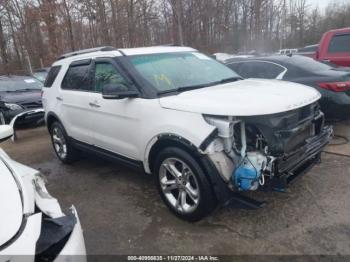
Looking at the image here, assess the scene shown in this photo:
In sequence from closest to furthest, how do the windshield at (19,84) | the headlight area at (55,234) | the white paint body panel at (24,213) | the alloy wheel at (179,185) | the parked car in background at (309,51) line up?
the white paint body panel at (24,213), the headlight area at (55,234), the alloy wheel at (179,185), the windshield at (19,84), the parked car in background at (309,51)

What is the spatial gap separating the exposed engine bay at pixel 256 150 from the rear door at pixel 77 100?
7.11 ft

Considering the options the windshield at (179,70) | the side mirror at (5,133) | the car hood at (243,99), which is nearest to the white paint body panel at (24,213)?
the side mirror at (5,133)

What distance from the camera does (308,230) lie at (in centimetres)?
310

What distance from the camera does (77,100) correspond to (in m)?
4.65

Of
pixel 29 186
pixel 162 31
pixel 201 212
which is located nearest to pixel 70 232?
pixel 29 186

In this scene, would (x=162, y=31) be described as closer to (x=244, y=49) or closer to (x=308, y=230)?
(x=244, y=49)

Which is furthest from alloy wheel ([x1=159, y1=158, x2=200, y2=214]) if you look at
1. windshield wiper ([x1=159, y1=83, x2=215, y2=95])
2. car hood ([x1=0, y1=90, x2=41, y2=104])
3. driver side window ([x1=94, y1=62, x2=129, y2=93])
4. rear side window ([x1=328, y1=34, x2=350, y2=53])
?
car hood ([x1=0, y1=90, x2=41, y2=104])

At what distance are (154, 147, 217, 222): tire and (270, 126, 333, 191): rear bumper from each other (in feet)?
2.09

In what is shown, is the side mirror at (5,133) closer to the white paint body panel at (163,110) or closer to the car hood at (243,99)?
the white paint body panel at (163,110)

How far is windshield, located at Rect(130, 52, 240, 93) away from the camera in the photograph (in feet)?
12.3

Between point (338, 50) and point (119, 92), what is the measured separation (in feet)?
22.1

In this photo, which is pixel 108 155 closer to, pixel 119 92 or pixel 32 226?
pixel 119 92

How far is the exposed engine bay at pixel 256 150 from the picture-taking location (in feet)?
9.50

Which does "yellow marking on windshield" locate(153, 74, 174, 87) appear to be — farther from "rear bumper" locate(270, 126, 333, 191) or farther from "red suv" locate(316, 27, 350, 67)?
"red suv" locate(316, 27, 350, 67)
